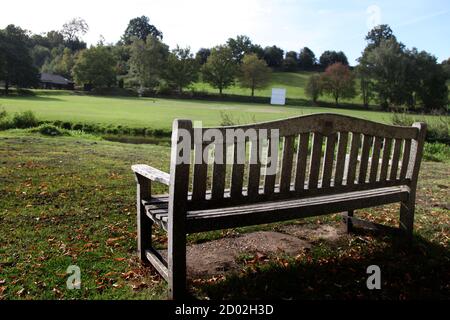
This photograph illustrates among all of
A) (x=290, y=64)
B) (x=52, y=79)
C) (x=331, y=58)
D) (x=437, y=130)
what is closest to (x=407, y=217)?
(x=437, y=130)

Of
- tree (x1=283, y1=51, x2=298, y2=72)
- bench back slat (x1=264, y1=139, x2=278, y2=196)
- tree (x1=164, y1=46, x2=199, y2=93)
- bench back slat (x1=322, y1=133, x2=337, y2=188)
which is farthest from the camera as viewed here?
tree (x1=283, y1=51, x2=298, y2=72)

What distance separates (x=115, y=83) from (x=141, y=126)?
241ft

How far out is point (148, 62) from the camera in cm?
10038

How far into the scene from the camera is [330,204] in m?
4.37

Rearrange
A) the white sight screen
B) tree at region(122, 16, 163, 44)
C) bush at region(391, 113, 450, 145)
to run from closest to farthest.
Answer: bush at region(391, 113, 450, 145) → the white sight screen → tree at region(122, 16, 163, 44)

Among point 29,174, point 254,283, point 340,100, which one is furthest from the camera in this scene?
point 340,100

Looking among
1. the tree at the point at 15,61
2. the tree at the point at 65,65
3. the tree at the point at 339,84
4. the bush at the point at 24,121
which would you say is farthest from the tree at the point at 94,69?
the bush at the point at 24,121

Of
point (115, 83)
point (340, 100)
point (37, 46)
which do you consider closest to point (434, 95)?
point (340, 100)

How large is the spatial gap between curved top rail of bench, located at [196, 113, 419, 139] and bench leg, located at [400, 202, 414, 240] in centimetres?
88

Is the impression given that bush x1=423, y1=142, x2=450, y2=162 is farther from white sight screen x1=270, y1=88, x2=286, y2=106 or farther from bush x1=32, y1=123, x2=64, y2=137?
white sight screen x1=270, y1=88, x2=286, y2=106

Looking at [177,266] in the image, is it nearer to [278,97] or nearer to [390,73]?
[278,97]

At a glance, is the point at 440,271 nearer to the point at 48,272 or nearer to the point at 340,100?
the point at 48,272

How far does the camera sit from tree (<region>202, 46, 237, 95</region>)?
101000mm

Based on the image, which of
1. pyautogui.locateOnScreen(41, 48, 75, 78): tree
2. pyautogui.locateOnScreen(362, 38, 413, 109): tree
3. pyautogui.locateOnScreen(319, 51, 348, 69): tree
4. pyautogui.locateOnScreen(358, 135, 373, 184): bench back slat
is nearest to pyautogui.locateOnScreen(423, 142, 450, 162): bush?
pyautogui.locateOnScreen(358, 135, 373, 184): bench back slat
